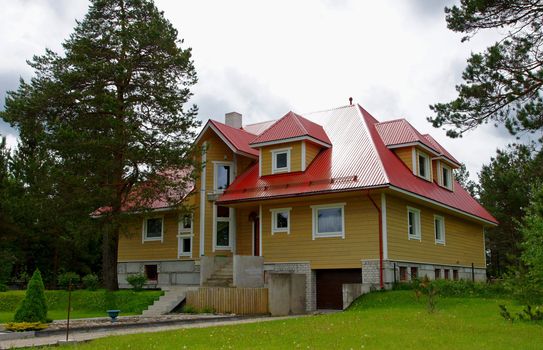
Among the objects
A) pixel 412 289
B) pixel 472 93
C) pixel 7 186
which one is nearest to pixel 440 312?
pixel 412 289

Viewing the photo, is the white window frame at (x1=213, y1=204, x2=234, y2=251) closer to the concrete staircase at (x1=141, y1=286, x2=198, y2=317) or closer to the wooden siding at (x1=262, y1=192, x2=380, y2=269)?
the wooden siding at (x1=262, y1=192, x2=380, y2=269)

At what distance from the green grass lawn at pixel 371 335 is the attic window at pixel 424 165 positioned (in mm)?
11510

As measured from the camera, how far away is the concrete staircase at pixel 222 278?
80.5 ft

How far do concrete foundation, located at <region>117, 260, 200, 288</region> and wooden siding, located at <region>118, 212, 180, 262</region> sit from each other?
312 millimetres

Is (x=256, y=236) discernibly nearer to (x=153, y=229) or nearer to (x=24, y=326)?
(x=153, y=229)

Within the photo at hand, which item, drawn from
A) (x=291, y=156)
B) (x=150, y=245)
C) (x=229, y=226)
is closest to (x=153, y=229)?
(x=150, y=245)

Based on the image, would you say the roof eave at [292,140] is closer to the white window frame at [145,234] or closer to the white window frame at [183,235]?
the white window frame at [183,235]

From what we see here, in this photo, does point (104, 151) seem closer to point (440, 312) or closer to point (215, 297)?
point (215, 297)

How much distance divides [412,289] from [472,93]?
8361 millimetres

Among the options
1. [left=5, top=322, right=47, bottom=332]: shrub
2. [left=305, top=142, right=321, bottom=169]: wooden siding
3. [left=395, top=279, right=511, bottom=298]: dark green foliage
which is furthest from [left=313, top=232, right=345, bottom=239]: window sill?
[left=5, top=322, right=47, bottom=332]: shrub

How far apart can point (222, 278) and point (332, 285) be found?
476cm

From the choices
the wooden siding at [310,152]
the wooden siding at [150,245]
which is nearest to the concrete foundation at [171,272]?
the wooden siding at [150,245]

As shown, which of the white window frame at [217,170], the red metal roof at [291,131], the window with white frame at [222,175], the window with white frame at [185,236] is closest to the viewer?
the red metal roof at [291,131]

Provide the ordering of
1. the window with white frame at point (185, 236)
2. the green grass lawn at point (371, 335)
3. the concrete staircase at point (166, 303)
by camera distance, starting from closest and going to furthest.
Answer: the green grass lawn at point (371, 335) < the concrete staircase at point (166, 303) < the window with white frame at point (185, 236)
